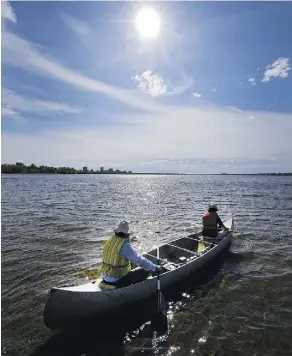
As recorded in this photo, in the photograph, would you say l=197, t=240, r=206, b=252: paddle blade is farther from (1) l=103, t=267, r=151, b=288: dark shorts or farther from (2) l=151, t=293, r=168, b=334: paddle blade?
(2) l=151, t=293, r=168, b=334: paddle blade

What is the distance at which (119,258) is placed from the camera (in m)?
9.60

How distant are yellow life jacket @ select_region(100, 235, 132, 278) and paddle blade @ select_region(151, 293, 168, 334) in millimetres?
1728

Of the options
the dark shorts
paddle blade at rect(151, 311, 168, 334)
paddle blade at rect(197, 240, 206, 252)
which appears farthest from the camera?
paddle blade at rect(197, 240, 206, 252)

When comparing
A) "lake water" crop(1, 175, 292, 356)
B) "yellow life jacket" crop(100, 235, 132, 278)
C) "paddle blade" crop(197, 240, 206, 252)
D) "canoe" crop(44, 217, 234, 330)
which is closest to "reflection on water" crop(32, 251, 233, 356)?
"lake water" crop(1, 175, 292, 356)

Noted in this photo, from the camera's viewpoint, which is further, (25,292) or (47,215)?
(47,215)

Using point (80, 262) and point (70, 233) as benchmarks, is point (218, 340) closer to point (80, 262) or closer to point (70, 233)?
point (80, 262)

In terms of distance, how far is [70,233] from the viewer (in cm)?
2122

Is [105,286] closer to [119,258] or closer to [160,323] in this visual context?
[119,258]

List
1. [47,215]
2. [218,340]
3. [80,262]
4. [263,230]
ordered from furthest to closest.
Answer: [47,215] → [263,230] → [80,262] → [218,340]

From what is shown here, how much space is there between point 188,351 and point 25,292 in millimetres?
6658

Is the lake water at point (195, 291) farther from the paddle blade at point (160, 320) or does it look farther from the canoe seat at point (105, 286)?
the canoe seat at point (105, 286)

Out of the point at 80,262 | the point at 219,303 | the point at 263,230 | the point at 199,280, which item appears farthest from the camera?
the point at 263,230

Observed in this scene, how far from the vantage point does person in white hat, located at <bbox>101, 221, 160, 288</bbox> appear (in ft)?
31.3

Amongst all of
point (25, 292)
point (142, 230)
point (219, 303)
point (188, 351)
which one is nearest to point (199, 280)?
point (219, 303)
